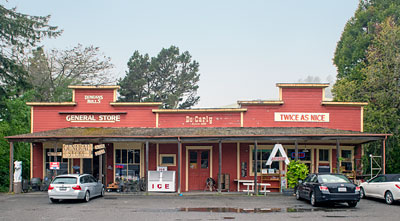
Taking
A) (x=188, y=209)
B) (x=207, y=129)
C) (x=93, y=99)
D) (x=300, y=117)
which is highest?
(x=93, y=99)

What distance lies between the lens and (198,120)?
981 inches

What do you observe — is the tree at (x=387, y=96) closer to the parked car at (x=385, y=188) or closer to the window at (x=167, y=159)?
the parked car at (x=385, y=188)

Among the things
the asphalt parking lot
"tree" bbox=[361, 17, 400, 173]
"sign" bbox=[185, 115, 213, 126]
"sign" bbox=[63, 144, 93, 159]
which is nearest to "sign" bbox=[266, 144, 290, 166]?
the asphalt parking lot

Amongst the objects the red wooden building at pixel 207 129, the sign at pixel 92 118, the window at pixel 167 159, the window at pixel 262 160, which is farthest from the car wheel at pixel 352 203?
the sign at pixel 92 118

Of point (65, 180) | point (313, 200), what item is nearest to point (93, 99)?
point (65, 180)

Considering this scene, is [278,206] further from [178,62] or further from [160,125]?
Result: [178,62]

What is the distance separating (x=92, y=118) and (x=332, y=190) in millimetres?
14858

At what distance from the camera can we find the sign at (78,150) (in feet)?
72.1

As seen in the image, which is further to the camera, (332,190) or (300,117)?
(300,117)

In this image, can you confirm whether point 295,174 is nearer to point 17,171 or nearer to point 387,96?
point 387,96

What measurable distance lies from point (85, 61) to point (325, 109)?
29133 mm

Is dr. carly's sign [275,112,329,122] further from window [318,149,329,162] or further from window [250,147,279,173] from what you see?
window [250,147,279,173]

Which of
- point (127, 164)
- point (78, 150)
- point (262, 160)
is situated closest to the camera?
point (78, 150)

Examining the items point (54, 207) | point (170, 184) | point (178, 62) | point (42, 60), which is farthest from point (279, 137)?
point (178, 62)
